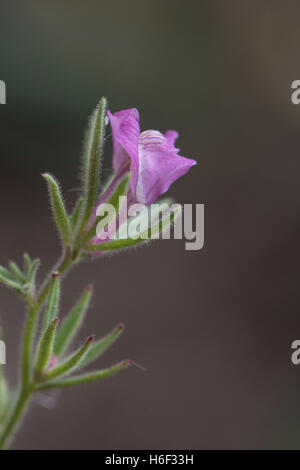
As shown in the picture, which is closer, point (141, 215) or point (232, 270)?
point (141, 215)

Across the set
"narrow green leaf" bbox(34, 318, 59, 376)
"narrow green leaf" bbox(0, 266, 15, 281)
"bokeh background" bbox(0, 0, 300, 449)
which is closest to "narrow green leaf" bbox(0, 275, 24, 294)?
"narrow green leaf" bbox(0, 266, 15, 281)

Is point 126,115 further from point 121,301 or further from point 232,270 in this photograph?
point 232,270

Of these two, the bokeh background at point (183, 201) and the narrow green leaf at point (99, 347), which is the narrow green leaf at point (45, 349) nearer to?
the narrow green leaf at point (99, 347)

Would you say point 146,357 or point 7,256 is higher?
point 7,256

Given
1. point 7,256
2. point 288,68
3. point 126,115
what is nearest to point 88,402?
point 7,256

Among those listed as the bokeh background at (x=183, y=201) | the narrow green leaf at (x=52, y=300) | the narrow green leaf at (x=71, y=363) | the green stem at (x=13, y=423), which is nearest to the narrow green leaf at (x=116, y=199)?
the narrow green leaf at (x=52, y=300)

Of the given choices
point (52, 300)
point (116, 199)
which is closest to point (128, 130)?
point (116, 199)
